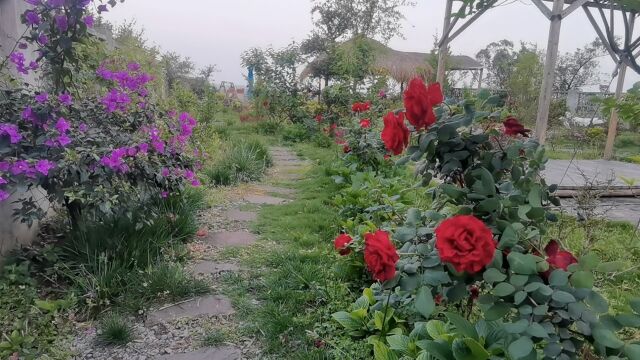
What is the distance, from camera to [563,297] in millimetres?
867

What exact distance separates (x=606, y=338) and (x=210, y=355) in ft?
4.41

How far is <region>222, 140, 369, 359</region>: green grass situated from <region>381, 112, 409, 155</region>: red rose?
857 mm

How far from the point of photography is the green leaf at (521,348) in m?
0.84

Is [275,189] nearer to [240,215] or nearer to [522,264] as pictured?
[240,215]

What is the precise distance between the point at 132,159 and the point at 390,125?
159 cm

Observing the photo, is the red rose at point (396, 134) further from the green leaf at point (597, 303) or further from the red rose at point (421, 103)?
the green leaf at point (597, 303)

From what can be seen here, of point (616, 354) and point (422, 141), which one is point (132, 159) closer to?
point (422, 141)

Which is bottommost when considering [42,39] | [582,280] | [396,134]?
[582,280]

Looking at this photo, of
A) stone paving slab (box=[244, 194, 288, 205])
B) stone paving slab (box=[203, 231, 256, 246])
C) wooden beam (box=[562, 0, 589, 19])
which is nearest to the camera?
stone paving slab (box=[203, 231, 256, 246])

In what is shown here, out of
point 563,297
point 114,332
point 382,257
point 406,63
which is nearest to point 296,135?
point 114,332

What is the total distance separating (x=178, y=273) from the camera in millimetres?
2154

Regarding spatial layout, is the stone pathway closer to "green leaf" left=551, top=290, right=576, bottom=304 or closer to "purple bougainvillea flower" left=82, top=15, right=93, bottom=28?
"green leaf" left=551, top=290, right=576, bottom=304

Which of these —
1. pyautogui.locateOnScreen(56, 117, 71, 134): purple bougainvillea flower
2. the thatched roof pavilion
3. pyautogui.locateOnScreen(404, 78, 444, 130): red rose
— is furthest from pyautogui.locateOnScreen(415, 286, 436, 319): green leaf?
the thatched roof pavilion

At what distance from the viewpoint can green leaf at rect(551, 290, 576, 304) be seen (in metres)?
0.86
